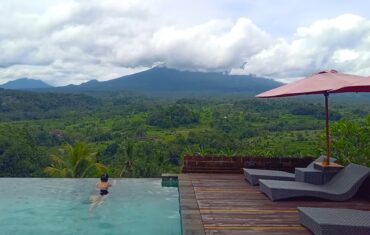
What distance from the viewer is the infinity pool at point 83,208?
562 cm

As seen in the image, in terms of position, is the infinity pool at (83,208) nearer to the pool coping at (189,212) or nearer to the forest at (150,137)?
the pool coping at (189,212)

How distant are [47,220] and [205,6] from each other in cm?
1161

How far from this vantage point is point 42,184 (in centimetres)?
779

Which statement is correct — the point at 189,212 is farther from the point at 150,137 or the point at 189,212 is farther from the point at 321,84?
the point at 150,137

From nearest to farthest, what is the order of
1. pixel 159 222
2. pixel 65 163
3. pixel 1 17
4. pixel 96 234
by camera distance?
pixel 96 234 < pixel 159 222 < pixel 1 17 < pixel 65 163

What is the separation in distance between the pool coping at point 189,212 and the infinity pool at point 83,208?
0.35m

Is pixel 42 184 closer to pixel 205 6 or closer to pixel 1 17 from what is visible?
pixel 1 17

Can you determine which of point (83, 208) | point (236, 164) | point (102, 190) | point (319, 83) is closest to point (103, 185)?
point (102, 190)

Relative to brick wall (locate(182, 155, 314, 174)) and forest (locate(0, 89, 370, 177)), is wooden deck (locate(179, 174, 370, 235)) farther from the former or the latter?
forest (locate(0, 89, 370, 177))

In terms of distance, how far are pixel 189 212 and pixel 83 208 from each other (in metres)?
2.41

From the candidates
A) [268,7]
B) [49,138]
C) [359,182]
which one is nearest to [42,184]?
[359,182]

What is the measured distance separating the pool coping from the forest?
9.16 ft

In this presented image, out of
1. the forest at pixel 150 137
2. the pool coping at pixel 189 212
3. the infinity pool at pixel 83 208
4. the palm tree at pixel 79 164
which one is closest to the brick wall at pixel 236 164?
the infinity pool at pixel 83 208

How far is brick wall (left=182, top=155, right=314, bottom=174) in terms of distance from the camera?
7750 millimetres
